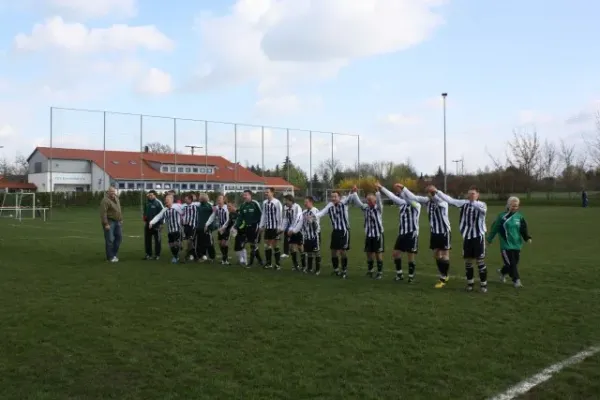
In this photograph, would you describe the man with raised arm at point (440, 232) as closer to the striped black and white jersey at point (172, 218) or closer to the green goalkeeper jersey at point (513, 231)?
the green goalkeeper jersey at point (513, 231)

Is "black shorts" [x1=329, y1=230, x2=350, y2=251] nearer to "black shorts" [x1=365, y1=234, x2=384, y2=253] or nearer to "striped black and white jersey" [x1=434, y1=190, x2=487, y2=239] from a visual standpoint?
"black shorts" [x1=365, y1=234, x2=384, y2=253]

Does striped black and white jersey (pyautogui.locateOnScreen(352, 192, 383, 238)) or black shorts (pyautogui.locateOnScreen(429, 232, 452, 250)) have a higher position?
striped black and white jersey (pyautogui.locateOnScreen(352, 192, 383, 238))

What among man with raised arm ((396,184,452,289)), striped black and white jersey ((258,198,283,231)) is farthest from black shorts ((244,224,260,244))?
man with raised arm ((396,184,452,289))

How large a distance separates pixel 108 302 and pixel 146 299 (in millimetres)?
591

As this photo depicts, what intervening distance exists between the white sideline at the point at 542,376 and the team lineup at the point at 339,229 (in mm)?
3610

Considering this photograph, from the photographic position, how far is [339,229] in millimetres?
11664

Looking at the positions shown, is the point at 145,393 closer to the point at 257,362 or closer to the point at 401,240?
the point at 257,362

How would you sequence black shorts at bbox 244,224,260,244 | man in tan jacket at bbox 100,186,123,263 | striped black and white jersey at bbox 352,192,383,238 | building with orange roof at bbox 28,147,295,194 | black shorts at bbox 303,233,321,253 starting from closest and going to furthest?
1. striped black and white jersey at bbox 352,192,383,238
2. black shorts at bbox 303,233,321,253
3. black shorts at bbox 244,224,260,244
4. man in tan jacket at bbox 100,186,123,263
5. building with orange roof at bbox 28,147,295,194

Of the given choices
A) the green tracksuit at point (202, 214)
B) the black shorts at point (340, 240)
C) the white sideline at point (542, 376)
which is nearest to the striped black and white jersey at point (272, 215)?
the black shorts at point (340, 240)

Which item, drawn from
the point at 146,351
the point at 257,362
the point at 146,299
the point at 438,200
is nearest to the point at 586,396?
the point at 257,362

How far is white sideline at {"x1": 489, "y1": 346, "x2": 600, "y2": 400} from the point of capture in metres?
4.80

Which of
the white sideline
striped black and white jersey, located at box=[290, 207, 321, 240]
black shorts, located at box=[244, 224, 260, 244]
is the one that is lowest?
the white sideline

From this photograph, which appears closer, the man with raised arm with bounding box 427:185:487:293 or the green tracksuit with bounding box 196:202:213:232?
the man with raised arm with bounding box 427:185:487:293

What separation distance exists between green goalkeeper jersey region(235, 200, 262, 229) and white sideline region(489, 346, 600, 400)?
8.40 meters
